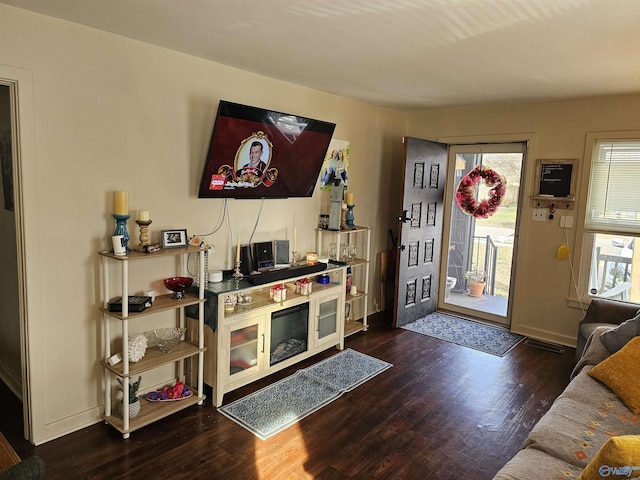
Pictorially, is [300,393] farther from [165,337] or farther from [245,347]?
[165,337]

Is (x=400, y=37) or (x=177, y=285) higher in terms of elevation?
(x=400, y=37)

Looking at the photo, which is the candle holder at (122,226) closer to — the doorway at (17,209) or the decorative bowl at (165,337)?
the doorway at (17,209)

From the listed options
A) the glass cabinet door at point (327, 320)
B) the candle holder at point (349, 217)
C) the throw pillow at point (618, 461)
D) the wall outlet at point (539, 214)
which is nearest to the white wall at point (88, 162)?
the glass cabinet door at point (327, 320)

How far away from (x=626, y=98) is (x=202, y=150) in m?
3.61

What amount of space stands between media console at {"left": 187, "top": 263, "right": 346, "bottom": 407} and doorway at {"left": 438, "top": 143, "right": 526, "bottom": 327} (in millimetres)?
1778

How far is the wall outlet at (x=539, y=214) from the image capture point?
14.2 ft

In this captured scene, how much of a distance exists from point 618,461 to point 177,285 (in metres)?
2.40

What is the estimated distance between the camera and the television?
2.99 m


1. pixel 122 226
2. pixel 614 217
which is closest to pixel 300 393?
pixel 122 226

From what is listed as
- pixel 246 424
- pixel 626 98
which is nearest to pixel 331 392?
pixel 246 424

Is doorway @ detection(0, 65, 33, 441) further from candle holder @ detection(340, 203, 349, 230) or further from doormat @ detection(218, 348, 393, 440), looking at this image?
candle holder @ detection(340, 203, 349, 230)

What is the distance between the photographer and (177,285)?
2.86 m

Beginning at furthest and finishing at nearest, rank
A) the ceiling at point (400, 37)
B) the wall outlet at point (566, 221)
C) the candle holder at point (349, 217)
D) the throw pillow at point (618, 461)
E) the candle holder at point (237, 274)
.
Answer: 1. the candle holder at point (349, 217)
2. the wall outlet at point (566, 221)
3. the candle holder at point (237, 274)
4. the ceiling at point (400, 37)
5. the throw pillow at point (618, 461)

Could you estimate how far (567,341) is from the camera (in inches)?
169
